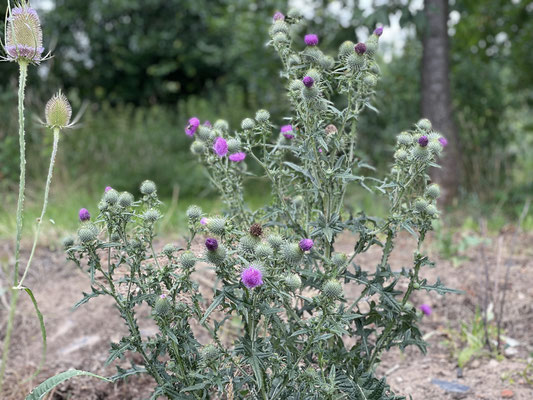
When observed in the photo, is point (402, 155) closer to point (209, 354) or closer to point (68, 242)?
point (209, 354)

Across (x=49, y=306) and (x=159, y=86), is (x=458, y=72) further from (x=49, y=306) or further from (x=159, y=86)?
(x=159, y=86)

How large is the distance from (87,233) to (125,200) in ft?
0.58

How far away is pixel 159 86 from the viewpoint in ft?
42.1

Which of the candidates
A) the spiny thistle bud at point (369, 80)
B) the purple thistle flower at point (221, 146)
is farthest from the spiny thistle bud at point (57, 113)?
the spiny thistle bud at point (369, 80)

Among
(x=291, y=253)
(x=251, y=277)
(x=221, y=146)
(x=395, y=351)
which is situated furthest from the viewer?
(x=395, y=351)

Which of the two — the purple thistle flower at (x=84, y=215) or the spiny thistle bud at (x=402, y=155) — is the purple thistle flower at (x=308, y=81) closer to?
the spiny thistle bud at (x=402, y=155)

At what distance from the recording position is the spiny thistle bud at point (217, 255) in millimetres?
1573

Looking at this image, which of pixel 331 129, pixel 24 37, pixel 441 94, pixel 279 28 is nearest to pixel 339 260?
pixel 331 129

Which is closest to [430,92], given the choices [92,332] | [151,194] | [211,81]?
[92,332]

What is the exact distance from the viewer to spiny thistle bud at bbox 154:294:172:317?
1.67m

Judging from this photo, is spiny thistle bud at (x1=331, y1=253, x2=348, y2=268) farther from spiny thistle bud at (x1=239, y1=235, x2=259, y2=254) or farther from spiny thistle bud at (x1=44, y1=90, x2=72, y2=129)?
spiny thistle bud at (x1=44, y1=90, x2=72, y2=129)

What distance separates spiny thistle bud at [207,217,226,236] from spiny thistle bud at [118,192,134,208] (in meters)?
0.30

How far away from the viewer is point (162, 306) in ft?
5.50

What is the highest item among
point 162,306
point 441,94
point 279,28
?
point 441,94
